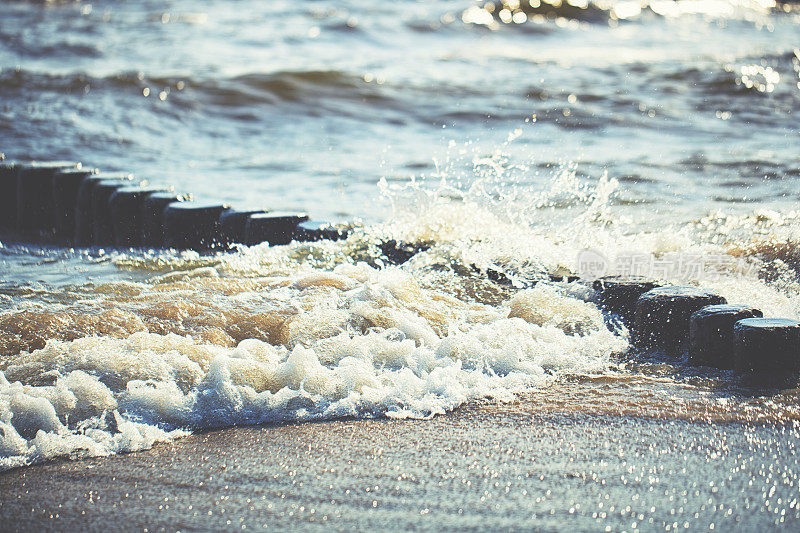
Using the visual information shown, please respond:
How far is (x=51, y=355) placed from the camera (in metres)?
3.39

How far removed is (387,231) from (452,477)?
9.53 feet

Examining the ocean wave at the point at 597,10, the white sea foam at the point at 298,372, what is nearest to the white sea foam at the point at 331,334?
the white sea foam at the point at 298,372

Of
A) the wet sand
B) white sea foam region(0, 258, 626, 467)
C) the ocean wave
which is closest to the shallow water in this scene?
white sea foam region(0, 258, 626, 467)

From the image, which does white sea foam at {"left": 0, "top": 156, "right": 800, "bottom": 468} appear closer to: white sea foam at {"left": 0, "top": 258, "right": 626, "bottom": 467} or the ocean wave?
white sea foam at {"left": 0, "top": 258, "right": 626, "bottom": 467}

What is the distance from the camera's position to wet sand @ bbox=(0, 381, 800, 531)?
2344 millimetres

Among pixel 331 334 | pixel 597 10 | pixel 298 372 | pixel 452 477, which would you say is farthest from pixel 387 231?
pixel 597 10

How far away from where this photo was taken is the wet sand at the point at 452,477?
7.69ft

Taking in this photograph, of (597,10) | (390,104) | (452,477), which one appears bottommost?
(452,477)

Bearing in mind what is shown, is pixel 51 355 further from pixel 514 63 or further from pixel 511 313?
pixel 514 63

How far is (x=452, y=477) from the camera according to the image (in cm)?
257

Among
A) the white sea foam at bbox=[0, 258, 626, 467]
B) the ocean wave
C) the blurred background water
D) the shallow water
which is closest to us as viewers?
the white sea foam at bbox=[0, 258, 626, 467]

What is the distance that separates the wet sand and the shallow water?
11 cm

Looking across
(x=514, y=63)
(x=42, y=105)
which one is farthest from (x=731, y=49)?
(x=42, y=105)

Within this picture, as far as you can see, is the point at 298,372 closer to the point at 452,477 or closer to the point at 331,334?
the point at 331,334
